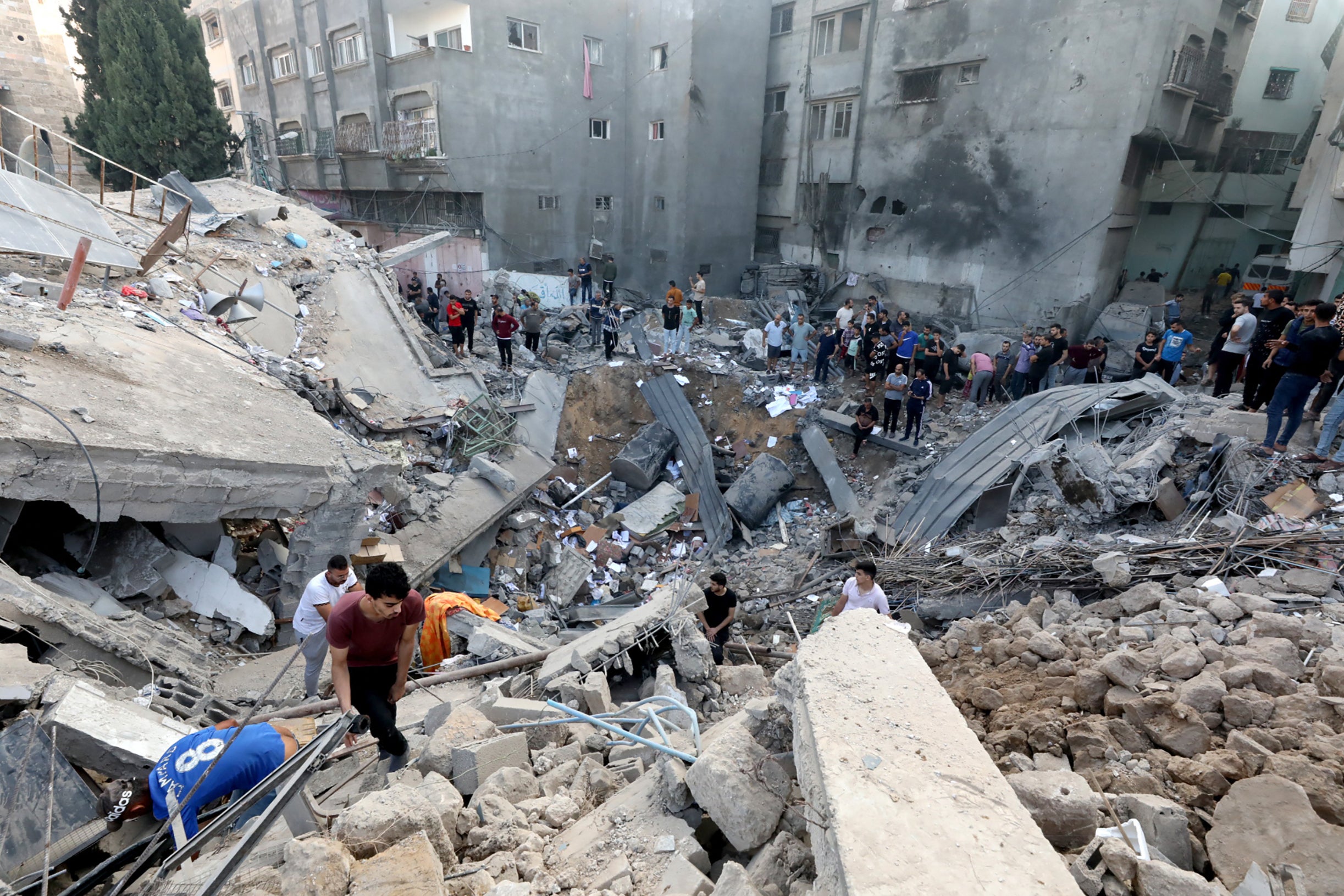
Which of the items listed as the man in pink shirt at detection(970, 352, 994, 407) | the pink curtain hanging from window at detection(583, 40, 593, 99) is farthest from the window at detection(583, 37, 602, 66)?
the man in pink shirt at detection(970, 352, 994, 407)

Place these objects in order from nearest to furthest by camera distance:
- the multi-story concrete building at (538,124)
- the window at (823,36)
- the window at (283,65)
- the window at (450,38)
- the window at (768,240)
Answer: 1. the window at (450,38)
2. the multi-story concrete building at (538,124)
3. the window at (823,36)
4. the window at (768,240)
5. the window at (283,65)

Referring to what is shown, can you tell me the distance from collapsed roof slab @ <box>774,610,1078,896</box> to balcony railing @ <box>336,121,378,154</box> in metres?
21.3

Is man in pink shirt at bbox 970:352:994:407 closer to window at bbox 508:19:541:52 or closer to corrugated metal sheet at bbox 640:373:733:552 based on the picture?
corrugated metal sheet at bbox 640:373:733:552

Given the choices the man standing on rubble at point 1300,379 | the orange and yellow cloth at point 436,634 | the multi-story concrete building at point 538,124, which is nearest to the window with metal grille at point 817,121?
the multi-story concrete building at point 538,124

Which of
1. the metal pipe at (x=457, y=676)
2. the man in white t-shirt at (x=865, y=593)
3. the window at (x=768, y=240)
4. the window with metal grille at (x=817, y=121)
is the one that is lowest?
the metal pipe at (x=457, y=676)

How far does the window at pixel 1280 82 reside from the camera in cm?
1656

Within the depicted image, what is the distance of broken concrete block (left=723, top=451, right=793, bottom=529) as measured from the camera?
399 inches

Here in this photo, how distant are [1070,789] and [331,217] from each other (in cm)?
2508

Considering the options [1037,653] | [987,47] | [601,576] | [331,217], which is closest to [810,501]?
[601,576]

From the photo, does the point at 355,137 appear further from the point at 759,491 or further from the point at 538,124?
the point at 759,491

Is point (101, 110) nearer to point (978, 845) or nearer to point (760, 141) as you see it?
point (760, 141)

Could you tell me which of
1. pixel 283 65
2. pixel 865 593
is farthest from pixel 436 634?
pixel 283 65

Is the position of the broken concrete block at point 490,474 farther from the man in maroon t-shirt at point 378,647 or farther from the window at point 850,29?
the window at point 850,29

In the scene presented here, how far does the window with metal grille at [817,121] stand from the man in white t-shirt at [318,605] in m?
18.5
